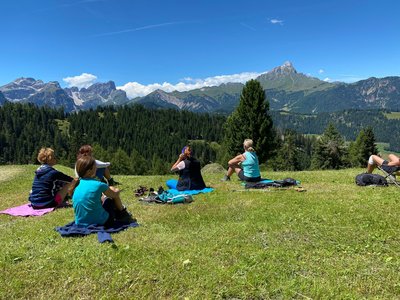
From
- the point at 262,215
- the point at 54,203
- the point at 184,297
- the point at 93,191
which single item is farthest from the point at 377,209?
the point at 54,203

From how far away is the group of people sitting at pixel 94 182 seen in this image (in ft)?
36.3

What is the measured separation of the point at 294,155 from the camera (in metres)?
112

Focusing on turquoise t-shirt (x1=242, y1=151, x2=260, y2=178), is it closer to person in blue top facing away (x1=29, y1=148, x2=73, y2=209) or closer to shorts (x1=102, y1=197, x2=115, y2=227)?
shorts (x1=102, y1=197, x2=115, y2=227)

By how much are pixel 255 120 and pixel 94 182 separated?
1896 inches

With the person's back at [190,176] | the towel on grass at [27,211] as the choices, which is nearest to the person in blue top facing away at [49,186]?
the towel on grass at [27,211]

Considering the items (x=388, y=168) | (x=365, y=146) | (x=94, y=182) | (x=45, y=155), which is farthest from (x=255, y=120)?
(x=94, y=182)

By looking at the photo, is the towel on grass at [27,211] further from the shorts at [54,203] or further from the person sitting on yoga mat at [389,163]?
the person sitting on yoga mat at [389,163]

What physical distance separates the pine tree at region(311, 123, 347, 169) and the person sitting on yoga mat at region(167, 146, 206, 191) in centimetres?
7610

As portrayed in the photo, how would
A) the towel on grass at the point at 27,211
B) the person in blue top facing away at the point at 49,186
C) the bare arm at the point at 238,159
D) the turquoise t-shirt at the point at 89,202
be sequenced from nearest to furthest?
the turquoise t-shirt at the point at 89,202, the towel on grass at the point at 27,211, the person in blue top facing away at the point at 49,186, the bare arm at the point at 238,159

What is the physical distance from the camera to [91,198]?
10.9m

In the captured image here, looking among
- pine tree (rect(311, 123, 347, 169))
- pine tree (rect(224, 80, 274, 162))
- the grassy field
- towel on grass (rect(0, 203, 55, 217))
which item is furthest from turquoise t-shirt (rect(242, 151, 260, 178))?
pine tree (rect(311, 123, 347, 169))

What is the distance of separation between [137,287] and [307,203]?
889cm

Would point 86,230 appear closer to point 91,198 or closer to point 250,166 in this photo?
point 91,198

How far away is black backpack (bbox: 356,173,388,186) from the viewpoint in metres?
16.9
